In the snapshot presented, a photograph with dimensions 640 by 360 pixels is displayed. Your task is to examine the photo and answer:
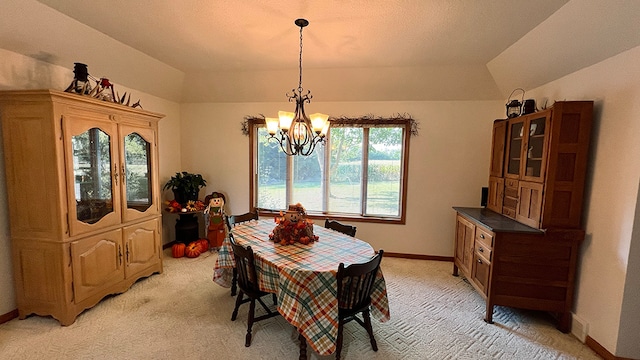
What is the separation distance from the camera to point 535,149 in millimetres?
2613

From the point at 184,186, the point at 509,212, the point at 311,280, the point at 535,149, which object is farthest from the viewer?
the point at 184,186

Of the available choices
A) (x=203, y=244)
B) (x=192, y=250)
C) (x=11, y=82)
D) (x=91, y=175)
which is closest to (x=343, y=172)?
(x=203, y=244)

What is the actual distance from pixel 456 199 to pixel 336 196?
5.76ft

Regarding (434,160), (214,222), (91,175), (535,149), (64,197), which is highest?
(535,149)

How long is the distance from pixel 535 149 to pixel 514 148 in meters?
0.39

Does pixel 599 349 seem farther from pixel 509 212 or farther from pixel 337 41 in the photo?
pixel 337 41

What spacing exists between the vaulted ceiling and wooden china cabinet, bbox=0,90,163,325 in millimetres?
678

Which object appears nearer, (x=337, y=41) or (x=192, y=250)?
(x=337, y=41)

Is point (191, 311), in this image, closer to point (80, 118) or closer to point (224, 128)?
point (80, 118)

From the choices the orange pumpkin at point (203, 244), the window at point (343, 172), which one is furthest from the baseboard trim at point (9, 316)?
the window at point (343, 172)

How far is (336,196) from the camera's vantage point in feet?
14.4

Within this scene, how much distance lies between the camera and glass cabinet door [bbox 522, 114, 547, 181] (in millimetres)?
2467

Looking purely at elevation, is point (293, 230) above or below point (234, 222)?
above

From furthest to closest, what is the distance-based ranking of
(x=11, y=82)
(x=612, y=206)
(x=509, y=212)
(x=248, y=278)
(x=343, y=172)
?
(x=343, y=172) → (x=509, y=212) → (x=11, y=82) → (x=248, y=278) → (x=612, y=206)
